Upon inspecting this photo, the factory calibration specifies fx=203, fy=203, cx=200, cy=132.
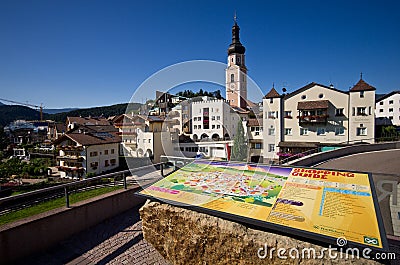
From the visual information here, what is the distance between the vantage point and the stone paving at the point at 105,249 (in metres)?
2.96

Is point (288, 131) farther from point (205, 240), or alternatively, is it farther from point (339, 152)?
point (205, 240)

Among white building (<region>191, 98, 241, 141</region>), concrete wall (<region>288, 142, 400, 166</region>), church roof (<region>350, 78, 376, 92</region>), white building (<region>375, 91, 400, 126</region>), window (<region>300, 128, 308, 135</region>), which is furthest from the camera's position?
white building (<region>375, 91, 400, 126</region>)

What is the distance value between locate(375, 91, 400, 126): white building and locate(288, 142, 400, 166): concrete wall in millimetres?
27219

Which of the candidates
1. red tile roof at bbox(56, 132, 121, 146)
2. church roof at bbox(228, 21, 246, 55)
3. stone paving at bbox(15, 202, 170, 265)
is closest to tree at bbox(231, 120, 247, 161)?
stone paving at bbox(15, 202, 170, 265)

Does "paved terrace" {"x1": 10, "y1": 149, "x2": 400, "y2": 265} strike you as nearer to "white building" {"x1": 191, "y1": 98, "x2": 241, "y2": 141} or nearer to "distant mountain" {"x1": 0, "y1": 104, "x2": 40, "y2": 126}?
"white building" {"x1": 191, "y1": 98, "x2": 241, "y2": 141}

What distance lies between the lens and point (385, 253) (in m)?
1.72

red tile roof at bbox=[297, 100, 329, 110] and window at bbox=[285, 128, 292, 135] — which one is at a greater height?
red tile roof at bbox=[297, 100, 329, 110]

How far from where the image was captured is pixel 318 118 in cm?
2045

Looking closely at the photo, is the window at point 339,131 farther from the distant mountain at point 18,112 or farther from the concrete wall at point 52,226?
the distant mountain at point 18,112

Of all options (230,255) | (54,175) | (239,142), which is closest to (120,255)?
(230,255)

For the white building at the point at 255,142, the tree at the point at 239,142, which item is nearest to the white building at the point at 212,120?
the tree at the point at 239,142

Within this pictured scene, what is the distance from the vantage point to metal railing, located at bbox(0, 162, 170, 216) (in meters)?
3.09

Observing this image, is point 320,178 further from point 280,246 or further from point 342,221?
point 280,246

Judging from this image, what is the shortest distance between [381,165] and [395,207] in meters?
4.56
